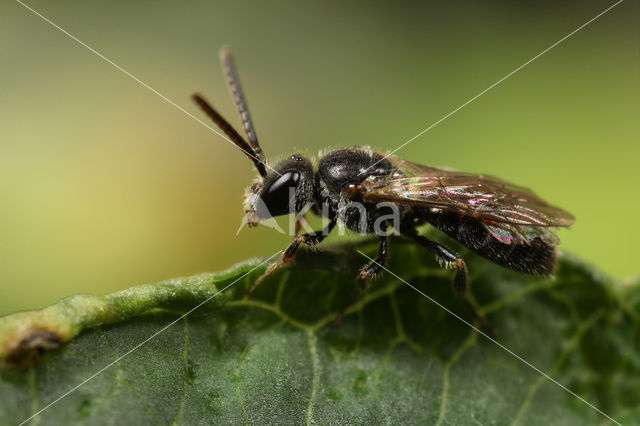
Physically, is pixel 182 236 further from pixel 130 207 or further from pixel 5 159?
pixel 5 159

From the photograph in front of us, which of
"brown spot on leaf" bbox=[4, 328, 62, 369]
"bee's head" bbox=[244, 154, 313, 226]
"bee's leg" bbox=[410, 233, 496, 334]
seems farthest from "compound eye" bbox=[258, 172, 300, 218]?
"brown spot on leaf" bbox=[4, 328, 62, 369]

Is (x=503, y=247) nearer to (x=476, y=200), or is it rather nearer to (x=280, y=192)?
(x=476, y=200)

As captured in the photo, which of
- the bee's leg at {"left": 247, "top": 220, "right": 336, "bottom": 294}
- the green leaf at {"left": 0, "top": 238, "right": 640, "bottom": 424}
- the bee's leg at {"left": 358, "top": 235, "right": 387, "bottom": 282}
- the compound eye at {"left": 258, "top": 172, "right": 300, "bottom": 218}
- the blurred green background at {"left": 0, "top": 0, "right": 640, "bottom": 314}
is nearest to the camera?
the green leaf at {"left": 0, "top": 238, "right": 640, "bottom": 424}

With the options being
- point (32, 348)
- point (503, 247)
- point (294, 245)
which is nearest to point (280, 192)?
point (294, 245)

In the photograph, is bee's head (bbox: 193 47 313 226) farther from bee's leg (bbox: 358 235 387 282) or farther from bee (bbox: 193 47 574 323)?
bee's leg (bbox: 358 235 387 282)

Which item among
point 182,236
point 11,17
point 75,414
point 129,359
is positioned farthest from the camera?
point 11,17

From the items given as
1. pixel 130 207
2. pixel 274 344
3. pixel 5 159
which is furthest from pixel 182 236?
pixel 274 344
